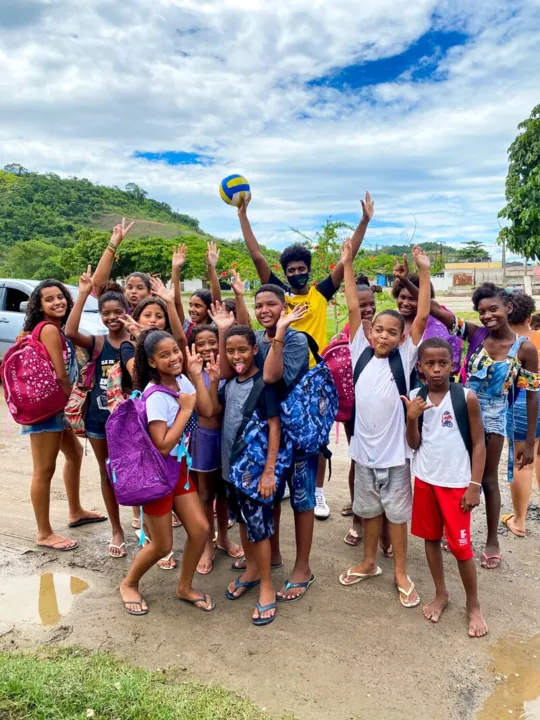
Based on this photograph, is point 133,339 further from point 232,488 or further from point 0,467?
point 0,467

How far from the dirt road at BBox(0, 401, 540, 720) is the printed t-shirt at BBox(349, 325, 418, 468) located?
88 cm

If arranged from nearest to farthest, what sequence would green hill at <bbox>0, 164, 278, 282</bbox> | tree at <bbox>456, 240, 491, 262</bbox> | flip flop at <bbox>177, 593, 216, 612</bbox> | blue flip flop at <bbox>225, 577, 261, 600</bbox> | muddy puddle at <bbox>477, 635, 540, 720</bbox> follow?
muddy puddle at <bbox>477, 635, 540, 720</bbox> → flip flop at <bbox>177, 593, 216, 612</bbox> → blue flip flop at <bbox>225, 577, 261, 600</bbox> → green hill at <bbox>0, 164, 278, 282</bbox> → tree at <bbox>456, 240, 491, 262</bbox>

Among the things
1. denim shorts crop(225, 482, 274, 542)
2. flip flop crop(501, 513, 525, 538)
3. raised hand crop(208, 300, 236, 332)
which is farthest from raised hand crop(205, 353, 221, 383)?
flip flop crop(501, 513, 525, 538)

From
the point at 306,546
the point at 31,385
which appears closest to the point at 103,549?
the point at 31,385

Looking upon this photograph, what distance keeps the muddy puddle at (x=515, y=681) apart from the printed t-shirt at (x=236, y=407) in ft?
5.57

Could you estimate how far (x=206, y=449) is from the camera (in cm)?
333

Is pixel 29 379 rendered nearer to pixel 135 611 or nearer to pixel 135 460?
pixel 135 460

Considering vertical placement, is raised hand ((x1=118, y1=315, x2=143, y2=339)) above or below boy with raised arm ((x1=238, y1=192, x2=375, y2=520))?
below

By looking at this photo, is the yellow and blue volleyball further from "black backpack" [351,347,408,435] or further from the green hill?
the green hill

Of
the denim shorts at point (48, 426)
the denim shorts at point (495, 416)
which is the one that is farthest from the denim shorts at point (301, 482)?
the denim shorts at point (48, 426)

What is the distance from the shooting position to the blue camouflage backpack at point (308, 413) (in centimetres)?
298

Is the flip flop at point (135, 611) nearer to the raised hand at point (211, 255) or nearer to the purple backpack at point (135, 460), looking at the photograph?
the purple backpack at point (135, 460)

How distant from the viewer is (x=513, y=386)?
347 cm

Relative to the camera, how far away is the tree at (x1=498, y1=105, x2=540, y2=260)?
380 inches
